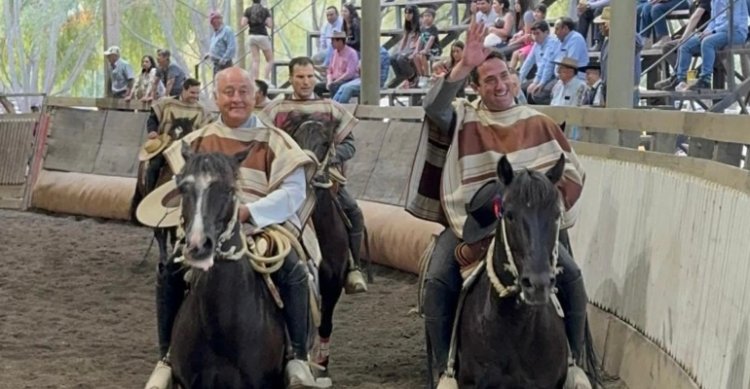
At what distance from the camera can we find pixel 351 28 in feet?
58.5

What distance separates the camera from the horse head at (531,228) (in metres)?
4.45

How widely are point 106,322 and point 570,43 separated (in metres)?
6.06

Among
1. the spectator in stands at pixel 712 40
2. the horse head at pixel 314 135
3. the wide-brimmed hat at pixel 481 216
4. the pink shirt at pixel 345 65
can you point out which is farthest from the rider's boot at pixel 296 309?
the pink shirt at pixel 345 65

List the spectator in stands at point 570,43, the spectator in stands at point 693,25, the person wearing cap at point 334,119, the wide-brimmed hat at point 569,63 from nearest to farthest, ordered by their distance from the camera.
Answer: the person wearing cap at point 334,119 → the wide-brimmed hat at point 569,63 → the spectator in stands at point 693,25 → the spectator in stands at point 570,43

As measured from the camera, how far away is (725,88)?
42.8 ft

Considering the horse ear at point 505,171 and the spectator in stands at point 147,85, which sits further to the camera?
the spectator in stands at point 147,85

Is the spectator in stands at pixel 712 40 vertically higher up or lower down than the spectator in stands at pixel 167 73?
higher up

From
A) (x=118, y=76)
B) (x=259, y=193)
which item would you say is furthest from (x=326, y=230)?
(x=118, y=76)

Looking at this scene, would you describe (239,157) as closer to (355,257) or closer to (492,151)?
(492,151)

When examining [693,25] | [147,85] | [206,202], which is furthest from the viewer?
[147,85]

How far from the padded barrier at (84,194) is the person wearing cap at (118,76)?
3690mm

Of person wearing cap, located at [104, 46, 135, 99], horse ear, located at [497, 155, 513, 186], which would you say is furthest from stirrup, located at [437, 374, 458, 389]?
person wearing cap, located at [104, 46, 135, 99]

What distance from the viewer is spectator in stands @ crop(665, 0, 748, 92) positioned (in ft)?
40.5

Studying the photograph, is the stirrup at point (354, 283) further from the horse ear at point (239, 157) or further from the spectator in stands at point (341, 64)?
the spectator in stands at point (341, 64)
